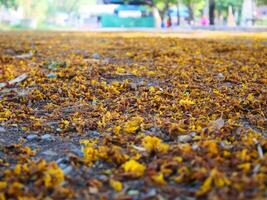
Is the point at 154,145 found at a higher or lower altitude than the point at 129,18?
lower

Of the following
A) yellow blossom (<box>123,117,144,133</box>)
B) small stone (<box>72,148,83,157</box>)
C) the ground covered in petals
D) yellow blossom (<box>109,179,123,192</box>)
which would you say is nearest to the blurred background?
the ground covered in petals

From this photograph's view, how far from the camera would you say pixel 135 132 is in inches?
122

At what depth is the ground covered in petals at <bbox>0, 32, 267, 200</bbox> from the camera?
2094mm

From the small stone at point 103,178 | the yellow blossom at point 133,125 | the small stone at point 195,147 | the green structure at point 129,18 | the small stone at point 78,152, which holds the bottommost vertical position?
the small stone at point 78,152

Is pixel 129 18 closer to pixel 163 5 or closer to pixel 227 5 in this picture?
pixel 163 5

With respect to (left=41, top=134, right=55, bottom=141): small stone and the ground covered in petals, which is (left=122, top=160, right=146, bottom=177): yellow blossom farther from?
(left=41, top=134, right=55, bottom=141): small stone

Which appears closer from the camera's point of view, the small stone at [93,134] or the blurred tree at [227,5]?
the small stone at [93,134]

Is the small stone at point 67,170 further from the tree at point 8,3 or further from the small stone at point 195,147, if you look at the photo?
the tree at point 8,3

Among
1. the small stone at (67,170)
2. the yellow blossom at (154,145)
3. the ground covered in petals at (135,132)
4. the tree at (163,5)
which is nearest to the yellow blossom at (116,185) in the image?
the ground covered in petals at (135,132)

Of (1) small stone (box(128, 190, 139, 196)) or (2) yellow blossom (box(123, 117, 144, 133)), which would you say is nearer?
(1) small stone (box(128, 190, 139, 196))

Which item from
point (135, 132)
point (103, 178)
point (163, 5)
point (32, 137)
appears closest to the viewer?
point (103, 178)

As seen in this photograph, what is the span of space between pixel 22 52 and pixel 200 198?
8174 mm

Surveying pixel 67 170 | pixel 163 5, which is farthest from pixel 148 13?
pixel 67 170

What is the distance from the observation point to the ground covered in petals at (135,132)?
209 cm
